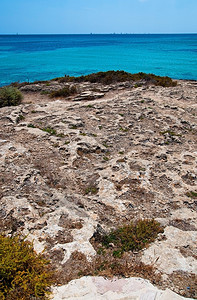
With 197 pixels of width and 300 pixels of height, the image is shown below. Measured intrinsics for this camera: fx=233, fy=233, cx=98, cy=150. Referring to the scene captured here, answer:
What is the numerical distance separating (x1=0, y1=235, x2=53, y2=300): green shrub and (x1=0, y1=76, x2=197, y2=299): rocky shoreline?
19.1 inches

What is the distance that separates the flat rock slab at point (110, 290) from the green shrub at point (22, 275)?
11.7 inches

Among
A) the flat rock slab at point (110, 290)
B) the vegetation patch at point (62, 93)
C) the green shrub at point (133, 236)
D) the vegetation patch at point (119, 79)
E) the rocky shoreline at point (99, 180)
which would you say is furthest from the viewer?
the vegetation patch at point (119, 79)

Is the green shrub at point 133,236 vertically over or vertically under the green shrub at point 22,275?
under

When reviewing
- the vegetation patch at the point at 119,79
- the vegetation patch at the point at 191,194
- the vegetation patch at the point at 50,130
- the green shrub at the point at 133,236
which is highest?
the vegetation patch at the point at 119,79

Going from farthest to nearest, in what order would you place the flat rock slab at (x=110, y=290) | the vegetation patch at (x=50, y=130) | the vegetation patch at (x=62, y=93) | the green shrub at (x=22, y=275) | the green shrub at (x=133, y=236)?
the vegetation patch at (x=62, y=93) < the vegetation patch at (x=50, y=130) < the green shrub at (x=133, y=236) < the flat rock slab at (x=110, y=290) < the green shrub at (x=22, y=275)

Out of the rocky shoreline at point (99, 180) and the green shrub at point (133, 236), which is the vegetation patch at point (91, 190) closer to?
the rocky shoreline at point (99, 180)

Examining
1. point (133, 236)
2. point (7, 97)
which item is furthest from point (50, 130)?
point (133, 236)

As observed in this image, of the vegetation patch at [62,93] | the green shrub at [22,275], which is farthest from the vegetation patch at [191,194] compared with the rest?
the vegetation patch at [62,93]

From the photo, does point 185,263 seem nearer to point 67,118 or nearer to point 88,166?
point 88,166

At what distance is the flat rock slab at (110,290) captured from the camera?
3.91 meters

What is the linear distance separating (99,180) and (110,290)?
4.01 metres

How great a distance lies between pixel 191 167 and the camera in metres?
8.80

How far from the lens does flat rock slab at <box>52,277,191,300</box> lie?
12.8 feet

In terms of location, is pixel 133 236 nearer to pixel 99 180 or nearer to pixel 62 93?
pixel 99 180
